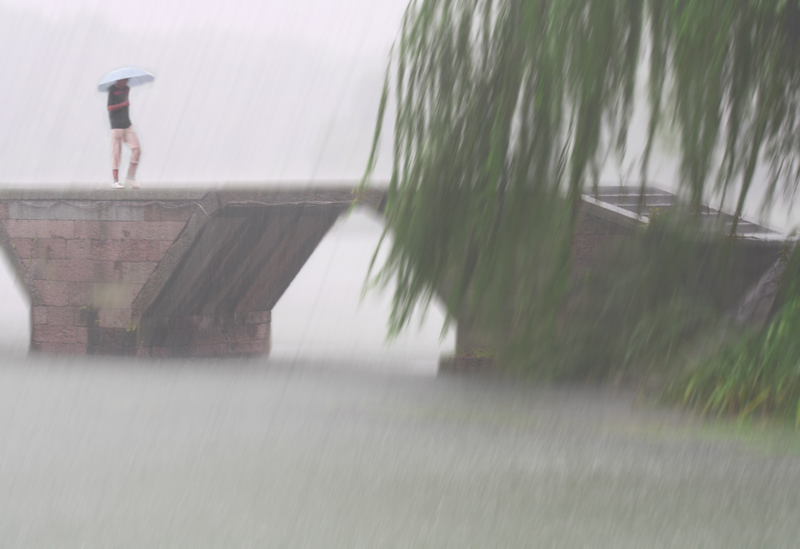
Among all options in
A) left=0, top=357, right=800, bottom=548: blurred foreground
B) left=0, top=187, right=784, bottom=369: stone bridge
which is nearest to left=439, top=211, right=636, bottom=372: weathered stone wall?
left=0, top=187, right=784, bottom=369: stone bridge

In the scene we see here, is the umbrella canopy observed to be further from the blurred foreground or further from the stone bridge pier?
the blurred foreground

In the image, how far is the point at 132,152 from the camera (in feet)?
35.7

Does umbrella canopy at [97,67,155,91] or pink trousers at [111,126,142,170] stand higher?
umbrella canopy at [97,67,155,91]

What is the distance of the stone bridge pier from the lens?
37.8 feet

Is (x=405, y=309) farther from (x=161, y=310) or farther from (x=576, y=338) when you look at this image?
(x=161, y=310)

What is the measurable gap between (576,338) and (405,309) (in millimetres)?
2075

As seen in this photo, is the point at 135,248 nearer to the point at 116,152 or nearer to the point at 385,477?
the point at 116,152

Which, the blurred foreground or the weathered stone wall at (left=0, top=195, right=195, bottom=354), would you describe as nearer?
the blurred foreground

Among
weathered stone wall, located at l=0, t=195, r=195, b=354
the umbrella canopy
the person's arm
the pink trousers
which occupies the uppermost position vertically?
the umbrella canopy

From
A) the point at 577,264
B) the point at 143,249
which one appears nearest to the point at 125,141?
the point at 143,249

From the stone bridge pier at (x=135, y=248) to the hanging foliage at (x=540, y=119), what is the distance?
20.3 ft

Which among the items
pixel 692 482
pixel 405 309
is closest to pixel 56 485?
pixel 405 309

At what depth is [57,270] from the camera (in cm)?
1202

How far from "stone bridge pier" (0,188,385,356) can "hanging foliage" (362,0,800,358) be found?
620cm
